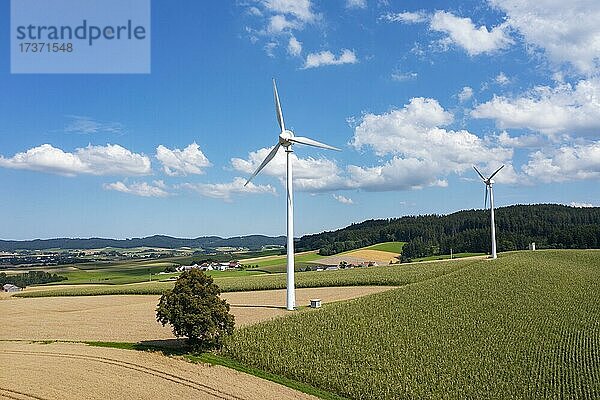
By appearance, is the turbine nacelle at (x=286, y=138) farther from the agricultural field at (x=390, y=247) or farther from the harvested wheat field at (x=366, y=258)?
the agricultural field at (x=390, y=247)

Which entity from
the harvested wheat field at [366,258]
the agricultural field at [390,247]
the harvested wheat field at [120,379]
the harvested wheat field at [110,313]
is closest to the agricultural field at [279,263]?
the harvested wheat field at [366,258]

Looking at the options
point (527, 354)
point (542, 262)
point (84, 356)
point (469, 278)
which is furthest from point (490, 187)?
point (84, 356)

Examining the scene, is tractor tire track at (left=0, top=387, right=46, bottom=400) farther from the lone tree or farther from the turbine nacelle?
the turbine nacelle

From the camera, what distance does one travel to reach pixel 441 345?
39.7 meters

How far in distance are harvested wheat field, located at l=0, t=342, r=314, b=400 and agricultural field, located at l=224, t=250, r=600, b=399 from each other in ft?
10.9

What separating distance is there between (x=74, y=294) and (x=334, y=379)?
67.1 metres

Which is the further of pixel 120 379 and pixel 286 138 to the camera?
pixel 286 138

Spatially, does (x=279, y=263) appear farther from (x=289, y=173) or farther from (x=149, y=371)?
(x=149, y=371)

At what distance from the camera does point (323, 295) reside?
6888 cm

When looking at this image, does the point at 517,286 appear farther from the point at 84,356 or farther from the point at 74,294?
the point at 74,294

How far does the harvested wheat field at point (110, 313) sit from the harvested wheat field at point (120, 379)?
22.3 ft

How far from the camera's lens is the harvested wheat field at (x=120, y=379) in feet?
101

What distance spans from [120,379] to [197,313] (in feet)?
25.4

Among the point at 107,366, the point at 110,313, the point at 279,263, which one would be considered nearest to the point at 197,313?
the point at 107,366
